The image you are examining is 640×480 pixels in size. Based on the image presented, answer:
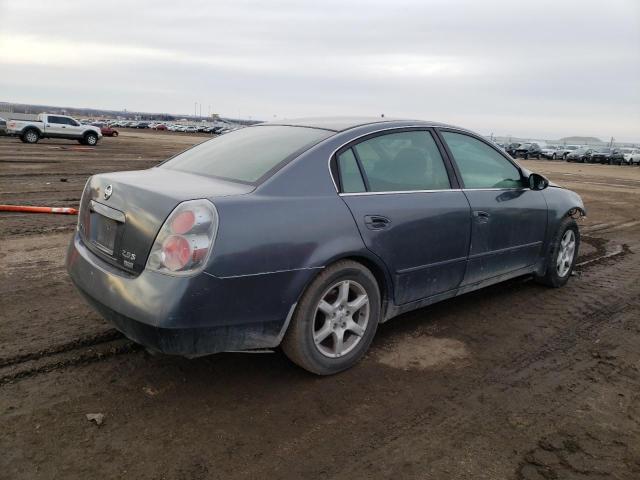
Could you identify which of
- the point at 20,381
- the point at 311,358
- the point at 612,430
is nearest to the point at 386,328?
the point at 311,358

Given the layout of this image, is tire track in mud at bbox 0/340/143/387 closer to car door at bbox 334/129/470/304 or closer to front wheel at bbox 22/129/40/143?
car door at bbox 334/129/470/304

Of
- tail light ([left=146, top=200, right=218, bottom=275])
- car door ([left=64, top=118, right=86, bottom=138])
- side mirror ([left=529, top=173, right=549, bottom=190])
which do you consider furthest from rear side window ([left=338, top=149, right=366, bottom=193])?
car door ([left=64, top=118, right=86, bottom=138])

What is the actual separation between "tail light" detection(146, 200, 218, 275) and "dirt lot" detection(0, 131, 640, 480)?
2.68ft

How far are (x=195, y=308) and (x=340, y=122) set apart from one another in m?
1.87

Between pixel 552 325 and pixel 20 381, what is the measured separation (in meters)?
3.86

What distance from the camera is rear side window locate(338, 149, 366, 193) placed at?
3.43 meters

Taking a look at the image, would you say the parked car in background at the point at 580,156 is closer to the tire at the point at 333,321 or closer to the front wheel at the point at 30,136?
the front wheel at the point at 30,136

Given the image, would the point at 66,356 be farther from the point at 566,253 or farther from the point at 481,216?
the point at 566,253

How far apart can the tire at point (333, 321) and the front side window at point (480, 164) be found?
1.37m

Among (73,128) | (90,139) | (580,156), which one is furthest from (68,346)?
(580,156)

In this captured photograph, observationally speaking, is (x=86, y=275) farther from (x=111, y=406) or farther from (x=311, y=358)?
(x=311, y=358)

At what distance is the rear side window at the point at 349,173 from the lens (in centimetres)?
343

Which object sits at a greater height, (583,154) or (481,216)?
(583,154)

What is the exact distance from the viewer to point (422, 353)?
379cm
